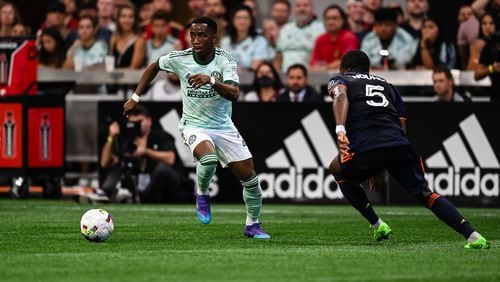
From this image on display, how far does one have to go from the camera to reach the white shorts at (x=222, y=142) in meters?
13.5

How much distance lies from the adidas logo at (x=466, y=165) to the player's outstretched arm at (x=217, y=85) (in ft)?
22.2

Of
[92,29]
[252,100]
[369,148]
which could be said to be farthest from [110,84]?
[369,148]

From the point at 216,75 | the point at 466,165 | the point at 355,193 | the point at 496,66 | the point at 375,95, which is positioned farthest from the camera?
the point at 496,66

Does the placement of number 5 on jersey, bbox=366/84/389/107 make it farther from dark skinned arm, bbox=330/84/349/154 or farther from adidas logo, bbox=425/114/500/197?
adidas logo, bbox=425/114/500/197

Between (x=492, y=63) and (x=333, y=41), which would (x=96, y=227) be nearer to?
(x=492, y=63)

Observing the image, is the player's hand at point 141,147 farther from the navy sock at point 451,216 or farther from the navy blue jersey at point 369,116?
the navy sock at point 451,216

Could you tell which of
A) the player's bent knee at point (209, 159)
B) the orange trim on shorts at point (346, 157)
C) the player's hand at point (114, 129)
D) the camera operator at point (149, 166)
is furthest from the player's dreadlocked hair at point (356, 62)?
the player's hand at point (114, 129)

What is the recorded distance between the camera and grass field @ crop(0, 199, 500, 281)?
9609 millimetres

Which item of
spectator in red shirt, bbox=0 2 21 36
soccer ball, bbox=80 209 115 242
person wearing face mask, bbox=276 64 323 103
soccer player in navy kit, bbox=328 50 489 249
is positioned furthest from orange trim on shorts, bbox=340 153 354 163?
spectator in red shirt, bbox=0 2 21 36

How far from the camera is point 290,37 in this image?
2153 cm

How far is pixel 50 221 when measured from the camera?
15.5m

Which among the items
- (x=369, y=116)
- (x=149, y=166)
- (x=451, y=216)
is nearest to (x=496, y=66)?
(x=149, y=166)

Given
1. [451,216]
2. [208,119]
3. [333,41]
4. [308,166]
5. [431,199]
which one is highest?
[333,41]

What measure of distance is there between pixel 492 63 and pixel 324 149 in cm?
281
